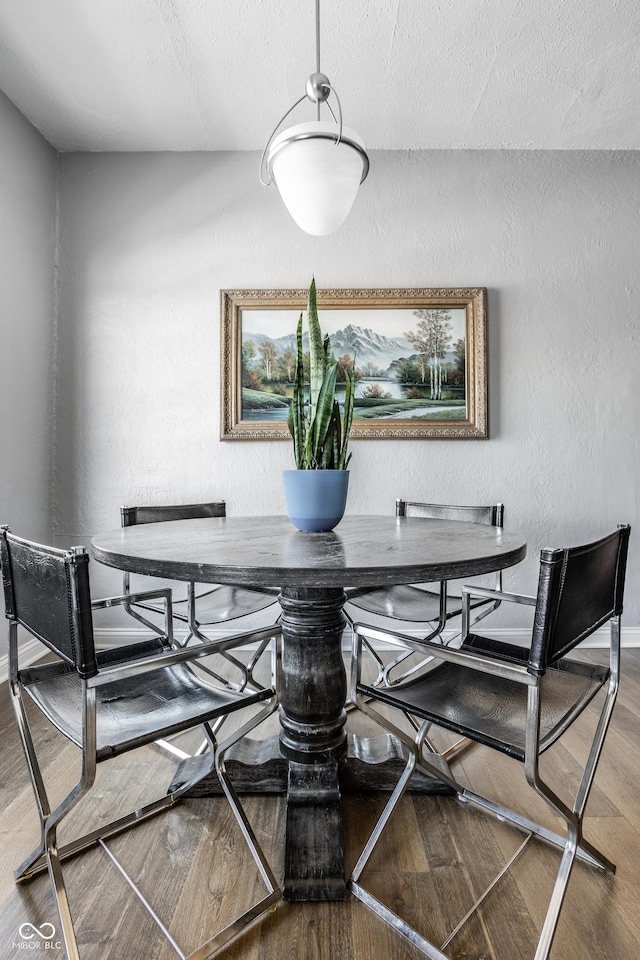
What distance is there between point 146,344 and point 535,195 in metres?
2.20

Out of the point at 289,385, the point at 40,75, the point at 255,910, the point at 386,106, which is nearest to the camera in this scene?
the point at 255,910

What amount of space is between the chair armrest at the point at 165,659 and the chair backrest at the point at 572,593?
1.79 ft

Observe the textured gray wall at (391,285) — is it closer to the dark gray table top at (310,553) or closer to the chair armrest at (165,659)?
the dark gray table top at (310,553)

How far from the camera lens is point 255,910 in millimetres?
1121

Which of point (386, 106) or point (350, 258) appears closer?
point (386, 106)

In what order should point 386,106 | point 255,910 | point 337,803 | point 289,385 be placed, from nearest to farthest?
point 255,910, point 337,803, point 386,106, point 289,385

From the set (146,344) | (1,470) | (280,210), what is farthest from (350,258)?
(1,470)

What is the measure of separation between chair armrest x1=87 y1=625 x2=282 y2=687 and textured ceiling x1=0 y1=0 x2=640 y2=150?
2199mm

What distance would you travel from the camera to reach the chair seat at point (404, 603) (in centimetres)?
193

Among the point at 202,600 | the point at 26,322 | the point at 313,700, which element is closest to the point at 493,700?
the point at 313,700

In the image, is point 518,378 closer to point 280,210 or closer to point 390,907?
point 280,210

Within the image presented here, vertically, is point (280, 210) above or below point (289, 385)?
above

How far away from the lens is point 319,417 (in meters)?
1.56

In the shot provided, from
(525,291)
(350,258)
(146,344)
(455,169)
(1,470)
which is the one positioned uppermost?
(455,169)
